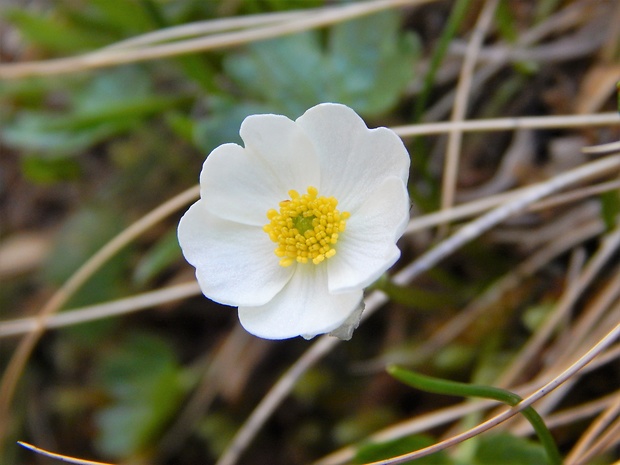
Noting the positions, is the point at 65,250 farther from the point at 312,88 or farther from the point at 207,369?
the point at 312,88

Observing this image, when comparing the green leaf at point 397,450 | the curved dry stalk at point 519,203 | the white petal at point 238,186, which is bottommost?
the green leaf at point 397,450

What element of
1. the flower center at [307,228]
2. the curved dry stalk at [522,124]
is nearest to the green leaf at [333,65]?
the curved dry stalk at [522,124]

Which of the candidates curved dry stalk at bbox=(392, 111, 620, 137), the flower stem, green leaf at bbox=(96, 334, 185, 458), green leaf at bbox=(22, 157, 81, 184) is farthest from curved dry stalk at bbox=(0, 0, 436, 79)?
the flower stem

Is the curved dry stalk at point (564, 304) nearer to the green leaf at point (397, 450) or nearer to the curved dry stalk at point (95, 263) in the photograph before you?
the green leaf at point (397, 450)

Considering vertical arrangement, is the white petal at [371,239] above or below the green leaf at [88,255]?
below

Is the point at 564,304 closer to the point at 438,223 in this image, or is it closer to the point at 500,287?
the point at 500,287

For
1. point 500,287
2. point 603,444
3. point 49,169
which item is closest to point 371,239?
point 603,444
